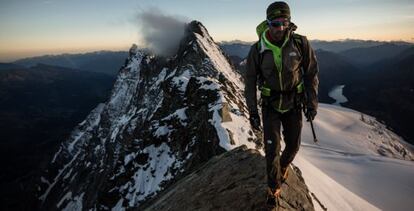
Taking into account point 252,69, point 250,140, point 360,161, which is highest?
point 252,69

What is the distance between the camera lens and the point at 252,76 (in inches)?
288

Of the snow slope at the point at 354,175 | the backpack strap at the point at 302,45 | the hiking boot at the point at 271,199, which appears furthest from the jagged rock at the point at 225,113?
the backpack strap at the point at 302,45

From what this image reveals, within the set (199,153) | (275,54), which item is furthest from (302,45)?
(199,153)

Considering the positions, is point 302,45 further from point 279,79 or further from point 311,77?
point 279,79

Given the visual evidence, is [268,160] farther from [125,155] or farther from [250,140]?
[125,155]

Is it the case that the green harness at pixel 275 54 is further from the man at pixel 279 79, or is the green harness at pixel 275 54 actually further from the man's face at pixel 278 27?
the man's face at pixel 278 27

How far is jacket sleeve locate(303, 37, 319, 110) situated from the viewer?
7207mm

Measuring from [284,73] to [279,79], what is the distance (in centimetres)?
17

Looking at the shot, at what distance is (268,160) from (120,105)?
486 feet

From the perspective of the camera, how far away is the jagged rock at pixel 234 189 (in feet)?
28.5

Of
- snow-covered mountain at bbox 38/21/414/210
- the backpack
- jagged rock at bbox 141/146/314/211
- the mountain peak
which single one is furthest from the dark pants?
the mountain peak

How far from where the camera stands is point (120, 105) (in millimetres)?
149750

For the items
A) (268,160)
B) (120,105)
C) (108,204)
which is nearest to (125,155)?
(108,204)

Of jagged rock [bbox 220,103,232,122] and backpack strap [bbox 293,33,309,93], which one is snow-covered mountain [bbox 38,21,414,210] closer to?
jagged rock [bbox 220,103,232,122]
